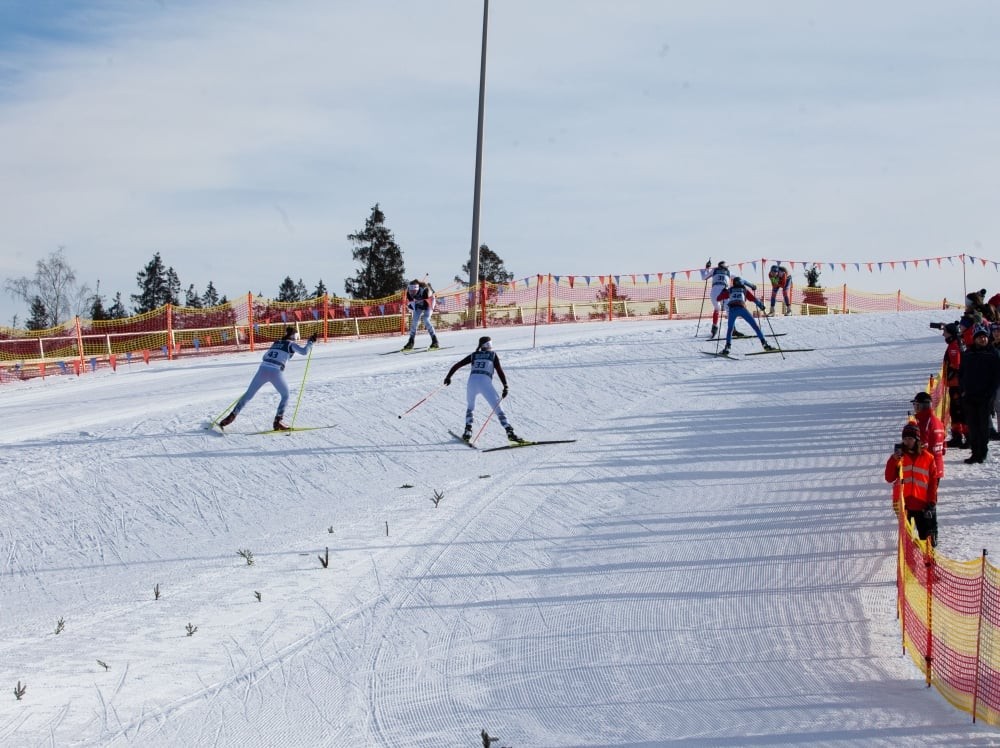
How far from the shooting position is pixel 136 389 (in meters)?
23.3

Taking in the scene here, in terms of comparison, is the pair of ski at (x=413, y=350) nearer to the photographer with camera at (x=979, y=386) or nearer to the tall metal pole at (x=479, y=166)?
the tall metal pole at (x=479, y=166)

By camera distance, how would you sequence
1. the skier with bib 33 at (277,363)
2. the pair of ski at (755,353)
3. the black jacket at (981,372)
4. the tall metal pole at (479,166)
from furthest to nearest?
the tall metal pole at (479,166), the pair of ski at (755,353), the skier with bib 33 at (277,363), the black jacket at (981,372)

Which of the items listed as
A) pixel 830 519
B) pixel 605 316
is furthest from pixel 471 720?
pixel 605 316

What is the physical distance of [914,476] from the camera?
10078 mm

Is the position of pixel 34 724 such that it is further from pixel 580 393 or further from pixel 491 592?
pixel 580 393

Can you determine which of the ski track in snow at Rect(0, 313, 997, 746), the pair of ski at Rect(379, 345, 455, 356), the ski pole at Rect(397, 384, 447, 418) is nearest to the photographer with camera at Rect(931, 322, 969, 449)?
the ski track in snow at Rect(0, 313, 997, 746)

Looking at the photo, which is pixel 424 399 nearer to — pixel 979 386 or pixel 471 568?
pixel 471 568

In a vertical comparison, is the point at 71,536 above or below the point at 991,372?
below

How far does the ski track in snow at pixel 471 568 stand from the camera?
797cm

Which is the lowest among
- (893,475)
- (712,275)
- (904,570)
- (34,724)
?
(34,724)

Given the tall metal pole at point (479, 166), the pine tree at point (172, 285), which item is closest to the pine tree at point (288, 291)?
the pine tree at point (172, 285)

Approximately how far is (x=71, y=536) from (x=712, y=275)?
14.8 metres

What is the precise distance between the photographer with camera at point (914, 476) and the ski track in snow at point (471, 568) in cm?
86

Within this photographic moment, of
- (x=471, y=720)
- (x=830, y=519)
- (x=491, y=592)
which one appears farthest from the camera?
(x=830, y=519)
